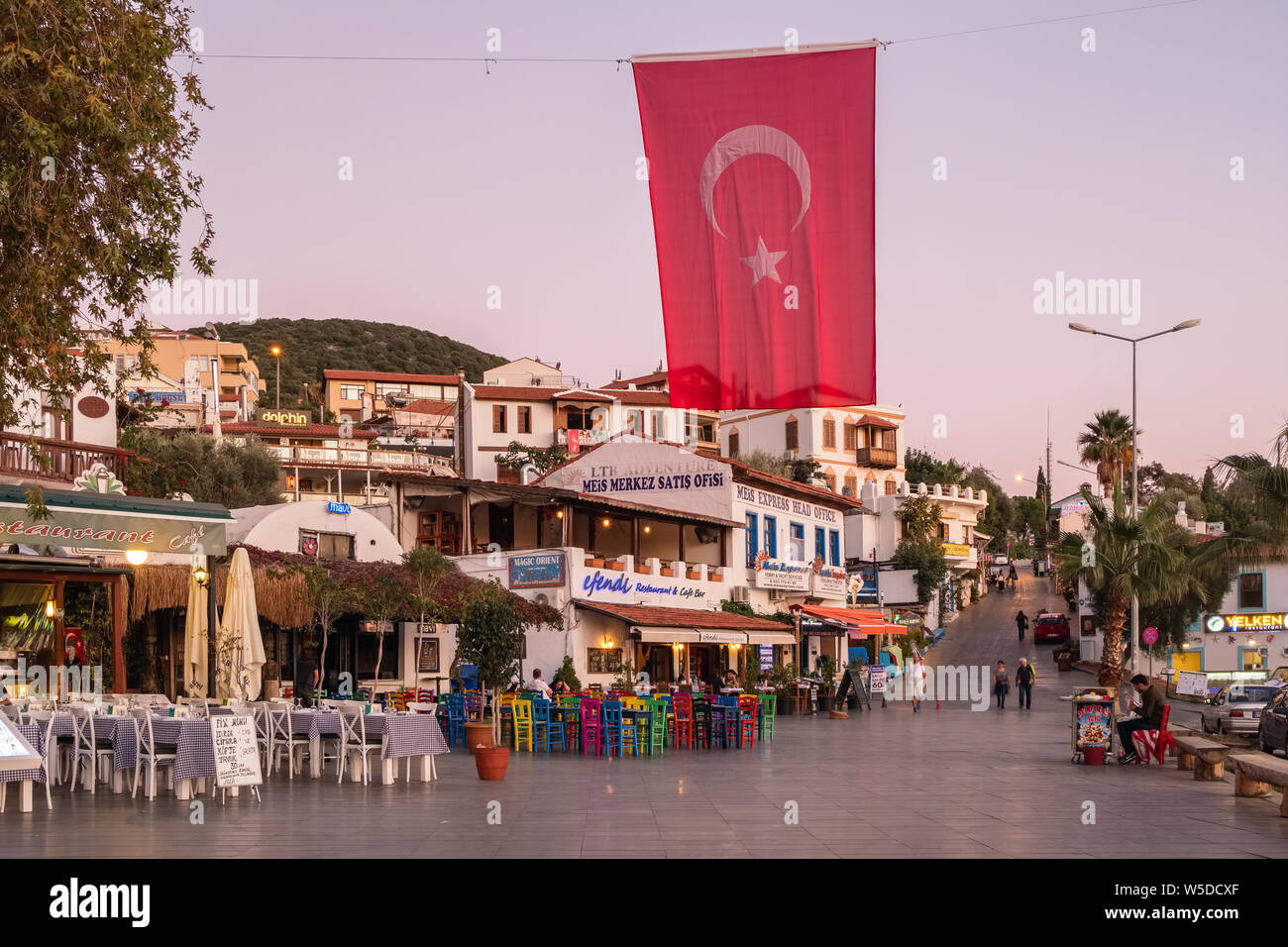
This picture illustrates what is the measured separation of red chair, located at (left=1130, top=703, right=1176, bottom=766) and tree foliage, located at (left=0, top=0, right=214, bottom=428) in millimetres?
14616

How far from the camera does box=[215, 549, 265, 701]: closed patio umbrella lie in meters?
20.0

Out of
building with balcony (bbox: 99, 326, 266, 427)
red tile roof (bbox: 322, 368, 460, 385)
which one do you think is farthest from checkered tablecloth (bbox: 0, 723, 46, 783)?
red tile roof (bbox: 322, 368, 460, 385)

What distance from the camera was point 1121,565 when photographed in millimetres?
32188

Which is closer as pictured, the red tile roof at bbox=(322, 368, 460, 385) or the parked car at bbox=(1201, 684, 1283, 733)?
the parked car at bbox=(1201, 684, 1283, 733)

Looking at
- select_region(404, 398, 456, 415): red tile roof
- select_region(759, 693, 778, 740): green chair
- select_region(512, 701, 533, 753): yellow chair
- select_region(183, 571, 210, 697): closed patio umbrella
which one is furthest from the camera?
select_region(404, 398, 456, 415): red tile roof

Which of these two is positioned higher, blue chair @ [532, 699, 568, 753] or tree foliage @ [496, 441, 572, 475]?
tree foliage @ [496, 441, 572, 475]

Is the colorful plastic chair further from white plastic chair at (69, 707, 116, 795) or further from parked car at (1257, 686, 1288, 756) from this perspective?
parked car at (1257, 686, 1288, 756)

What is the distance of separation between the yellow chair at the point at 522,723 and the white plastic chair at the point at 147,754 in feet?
28.5

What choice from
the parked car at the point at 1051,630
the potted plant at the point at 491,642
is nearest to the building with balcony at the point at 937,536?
the parked car at the point at 1051,630

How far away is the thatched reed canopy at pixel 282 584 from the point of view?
2353 cm

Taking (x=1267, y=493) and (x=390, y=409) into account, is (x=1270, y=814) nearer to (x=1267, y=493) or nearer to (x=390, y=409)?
(x=1267, y=493)

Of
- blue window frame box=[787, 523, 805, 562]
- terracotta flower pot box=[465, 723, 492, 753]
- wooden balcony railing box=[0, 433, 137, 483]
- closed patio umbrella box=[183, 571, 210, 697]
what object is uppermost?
wooden balcony railing box=[0, 433, 137, 483]
